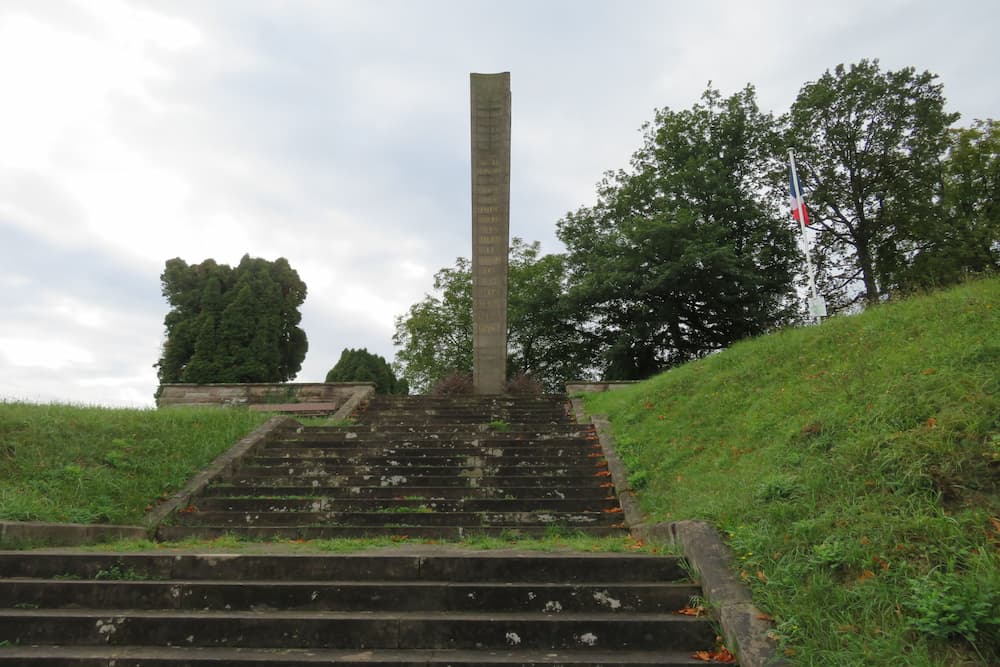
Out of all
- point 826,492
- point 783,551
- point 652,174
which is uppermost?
point 652,174

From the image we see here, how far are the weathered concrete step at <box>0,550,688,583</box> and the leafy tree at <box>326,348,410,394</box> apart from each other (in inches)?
568

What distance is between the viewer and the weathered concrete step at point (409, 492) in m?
6.95

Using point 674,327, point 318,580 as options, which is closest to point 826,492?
point 318,580

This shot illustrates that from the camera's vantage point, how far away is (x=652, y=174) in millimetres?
22922

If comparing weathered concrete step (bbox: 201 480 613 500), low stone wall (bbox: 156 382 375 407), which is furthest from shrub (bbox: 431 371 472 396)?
weathered concrete step (bbox: 201 480 613 500)

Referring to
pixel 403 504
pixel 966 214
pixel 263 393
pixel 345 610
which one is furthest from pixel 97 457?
pixel 966 214

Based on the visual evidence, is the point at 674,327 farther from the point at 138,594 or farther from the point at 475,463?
the point at 138,594

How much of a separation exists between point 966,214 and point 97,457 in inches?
922

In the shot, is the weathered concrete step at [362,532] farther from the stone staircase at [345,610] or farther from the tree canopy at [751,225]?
the tree canopy at [751,225]

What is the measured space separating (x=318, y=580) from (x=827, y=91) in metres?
24.1

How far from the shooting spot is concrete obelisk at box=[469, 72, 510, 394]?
49.3 ft

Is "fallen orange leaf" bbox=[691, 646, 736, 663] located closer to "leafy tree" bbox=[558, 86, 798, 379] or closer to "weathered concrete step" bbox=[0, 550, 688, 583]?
"weathered concrete step" bbox=[0, 550, 688, 583]

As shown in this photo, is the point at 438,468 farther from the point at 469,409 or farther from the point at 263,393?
the point at 263,393

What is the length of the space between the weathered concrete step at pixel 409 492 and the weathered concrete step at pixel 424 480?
0.42 feet
